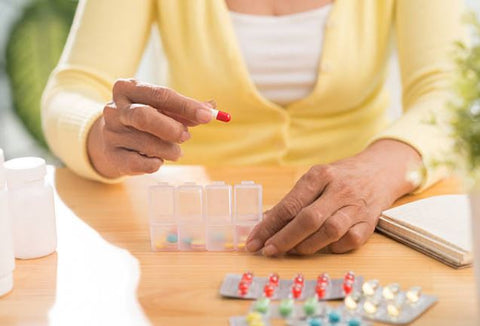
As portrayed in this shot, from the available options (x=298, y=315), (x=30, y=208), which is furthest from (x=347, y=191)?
(x=30, y=208)

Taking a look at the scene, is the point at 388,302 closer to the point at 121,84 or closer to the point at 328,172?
the point at 328,172

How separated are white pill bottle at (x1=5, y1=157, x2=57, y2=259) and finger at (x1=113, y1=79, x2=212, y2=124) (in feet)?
0.54

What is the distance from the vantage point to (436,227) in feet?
3.29

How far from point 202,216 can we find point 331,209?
0.17 meters

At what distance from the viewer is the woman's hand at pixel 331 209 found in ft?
3.19

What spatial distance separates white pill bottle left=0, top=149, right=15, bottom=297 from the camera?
0.86 metres

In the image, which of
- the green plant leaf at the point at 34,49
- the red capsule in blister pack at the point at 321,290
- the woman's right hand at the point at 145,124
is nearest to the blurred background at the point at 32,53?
the green plant leaf at the point at 34,49

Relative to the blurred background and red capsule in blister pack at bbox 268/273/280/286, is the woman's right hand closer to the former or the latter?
red capsule in blister pack at bbox 268/273/280/286

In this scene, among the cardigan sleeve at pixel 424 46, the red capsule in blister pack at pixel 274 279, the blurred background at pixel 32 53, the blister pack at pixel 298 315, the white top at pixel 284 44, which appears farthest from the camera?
the blurred background at pixel 32 53

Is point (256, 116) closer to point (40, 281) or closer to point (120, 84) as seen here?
point (120, 84)

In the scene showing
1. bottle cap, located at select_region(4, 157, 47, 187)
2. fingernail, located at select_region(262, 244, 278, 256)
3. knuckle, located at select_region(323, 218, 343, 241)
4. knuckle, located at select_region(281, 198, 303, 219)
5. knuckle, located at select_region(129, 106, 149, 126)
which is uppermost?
knuckle, located at select_region(129, 106, 149, 126)

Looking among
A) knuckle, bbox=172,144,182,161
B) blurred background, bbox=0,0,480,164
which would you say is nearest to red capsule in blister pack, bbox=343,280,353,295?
knuckle, bbox=172,144,182,161

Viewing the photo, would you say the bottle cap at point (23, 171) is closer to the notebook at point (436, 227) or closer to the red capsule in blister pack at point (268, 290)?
the red capsule in blister pack at point (268, 290)

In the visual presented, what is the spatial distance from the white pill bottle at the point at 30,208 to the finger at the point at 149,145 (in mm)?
155
